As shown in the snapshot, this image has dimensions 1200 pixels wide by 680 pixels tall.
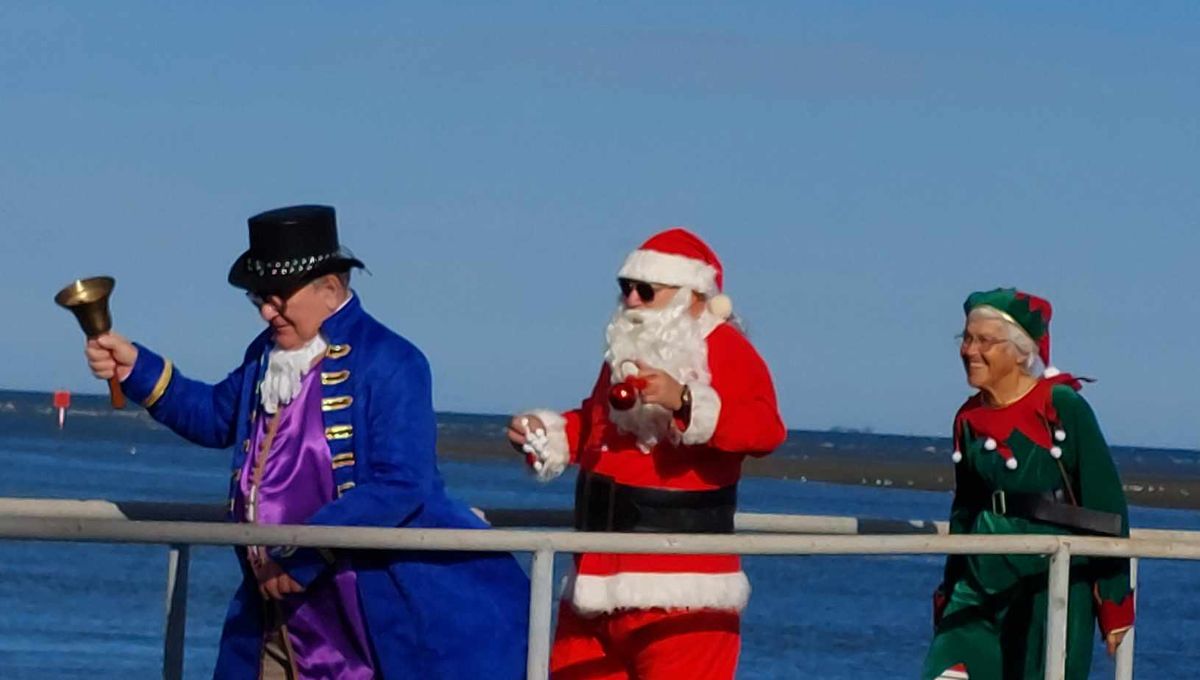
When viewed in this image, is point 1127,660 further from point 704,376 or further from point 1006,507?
point 704,376

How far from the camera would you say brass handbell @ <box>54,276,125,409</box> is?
4.86 m

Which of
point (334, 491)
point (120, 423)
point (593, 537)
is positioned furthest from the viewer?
point (120, 423)

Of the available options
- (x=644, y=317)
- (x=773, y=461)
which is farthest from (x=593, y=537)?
(x=773, y=461)

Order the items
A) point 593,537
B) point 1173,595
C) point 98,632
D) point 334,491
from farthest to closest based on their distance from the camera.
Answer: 1. point 1173,595
2. point 98,632
3. point 334,491
4. point 593,537

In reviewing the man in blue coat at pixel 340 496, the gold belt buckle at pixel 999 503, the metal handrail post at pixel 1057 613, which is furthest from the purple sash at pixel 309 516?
the gold belt buckle at pixel 999 503

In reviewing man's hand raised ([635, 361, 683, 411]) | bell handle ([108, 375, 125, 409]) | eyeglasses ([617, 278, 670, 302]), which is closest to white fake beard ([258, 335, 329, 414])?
bell handle ([108, 375, 125, 409])

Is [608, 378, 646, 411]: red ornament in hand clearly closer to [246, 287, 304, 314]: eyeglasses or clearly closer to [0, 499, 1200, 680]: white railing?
[0, 499, 1200, 680]: white railing

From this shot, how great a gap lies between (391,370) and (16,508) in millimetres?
941

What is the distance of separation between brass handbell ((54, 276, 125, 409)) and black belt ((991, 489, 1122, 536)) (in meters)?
2.06

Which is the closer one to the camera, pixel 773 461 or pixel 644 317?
pixel 644 317

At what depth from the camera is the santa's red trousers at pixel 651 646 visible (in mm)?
4980

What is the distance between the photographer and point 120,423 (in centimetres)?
9325

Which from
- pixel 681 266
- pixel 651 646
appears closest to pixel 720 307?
pixel 681 266

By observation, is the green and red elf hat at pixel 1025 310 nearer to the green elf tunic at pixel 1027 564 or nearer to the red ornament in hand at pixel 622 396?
the green elf tunic at pixel 1027 564
